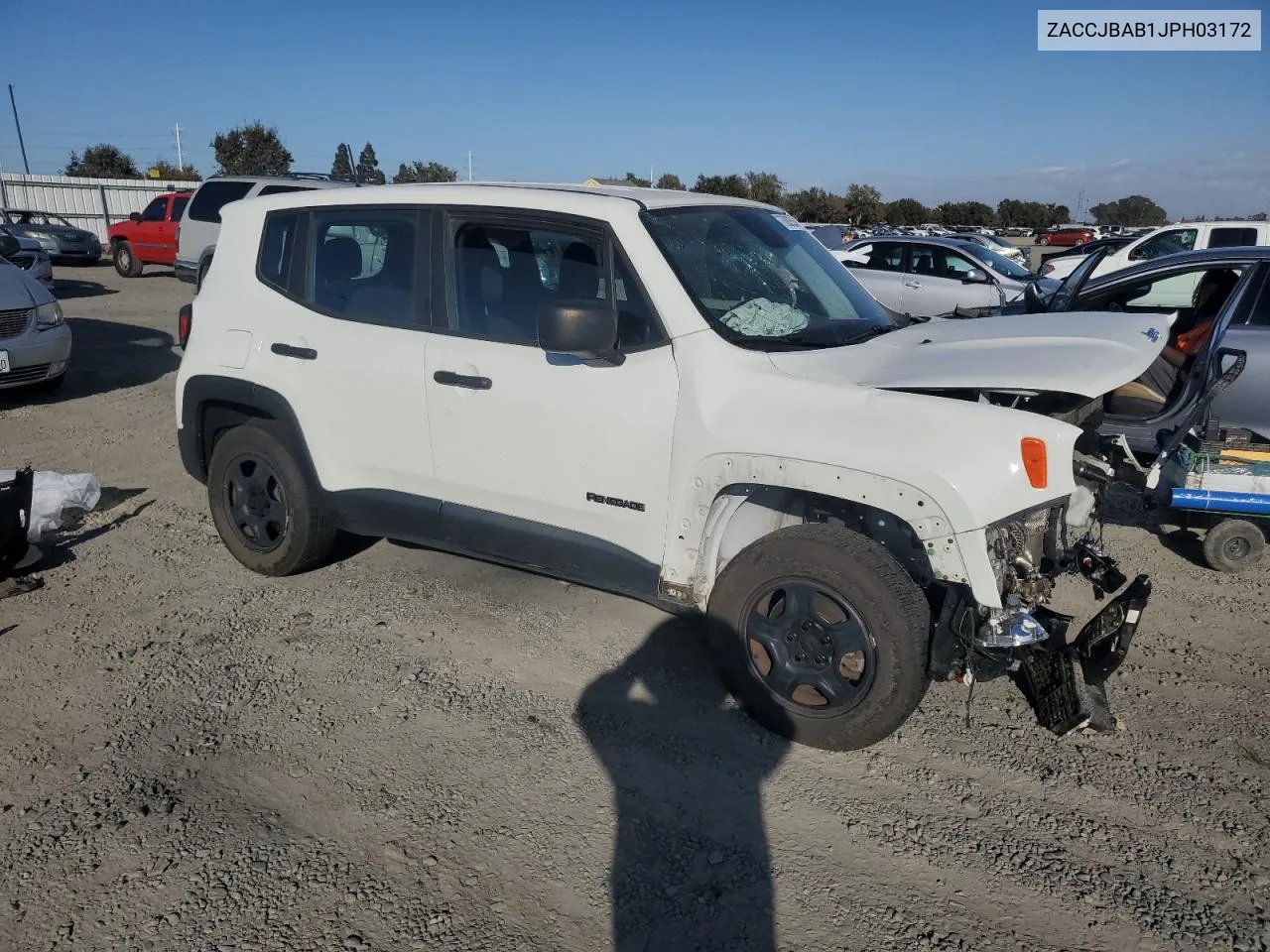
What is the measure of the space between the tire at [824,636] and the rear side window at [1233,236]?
16.0 m

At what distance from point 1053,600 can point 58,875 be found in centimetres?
446

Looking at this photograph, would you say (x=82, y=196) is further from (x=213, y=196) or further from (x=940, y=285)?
(x=940, y=285)

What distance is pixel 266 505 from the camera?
16.2 ft

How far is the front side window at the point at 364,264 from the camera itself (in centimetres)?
427

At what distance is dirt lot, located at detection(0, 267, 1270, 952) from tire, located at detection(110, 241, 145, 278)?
1850 cm

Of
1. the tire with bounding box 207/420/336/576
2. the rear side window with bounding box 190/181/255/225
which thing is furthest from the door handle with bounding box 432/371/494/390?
the rear side window with bounding box 190/181/255/225

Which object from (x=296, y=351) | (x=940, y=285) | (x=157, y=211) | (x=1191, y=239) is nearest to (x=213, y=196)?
(x=157, y=211)

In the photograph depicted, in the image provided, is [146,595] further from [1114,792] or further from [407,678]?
[1114,792]

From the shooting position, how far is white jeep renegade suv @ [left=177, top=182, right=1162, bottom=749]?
3.23 m

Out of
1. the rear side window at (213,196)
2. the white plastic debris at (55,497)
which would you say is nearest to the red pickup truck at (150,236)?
the rear side window at (213,196)

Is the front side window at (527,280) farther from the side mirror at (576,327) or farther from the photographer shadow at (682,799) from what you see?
the photographer shadow at (682,799)

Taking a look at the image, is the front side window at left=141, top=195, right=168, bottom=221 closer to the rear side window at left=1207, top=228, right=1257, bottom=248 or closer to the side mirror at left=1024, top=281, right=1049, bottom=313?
the side mirror at left=1024, top=281, right=1049, bottom=313

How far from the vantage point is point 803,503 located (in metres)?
3.70

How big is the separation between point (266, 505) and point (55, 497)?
169 centimetres
